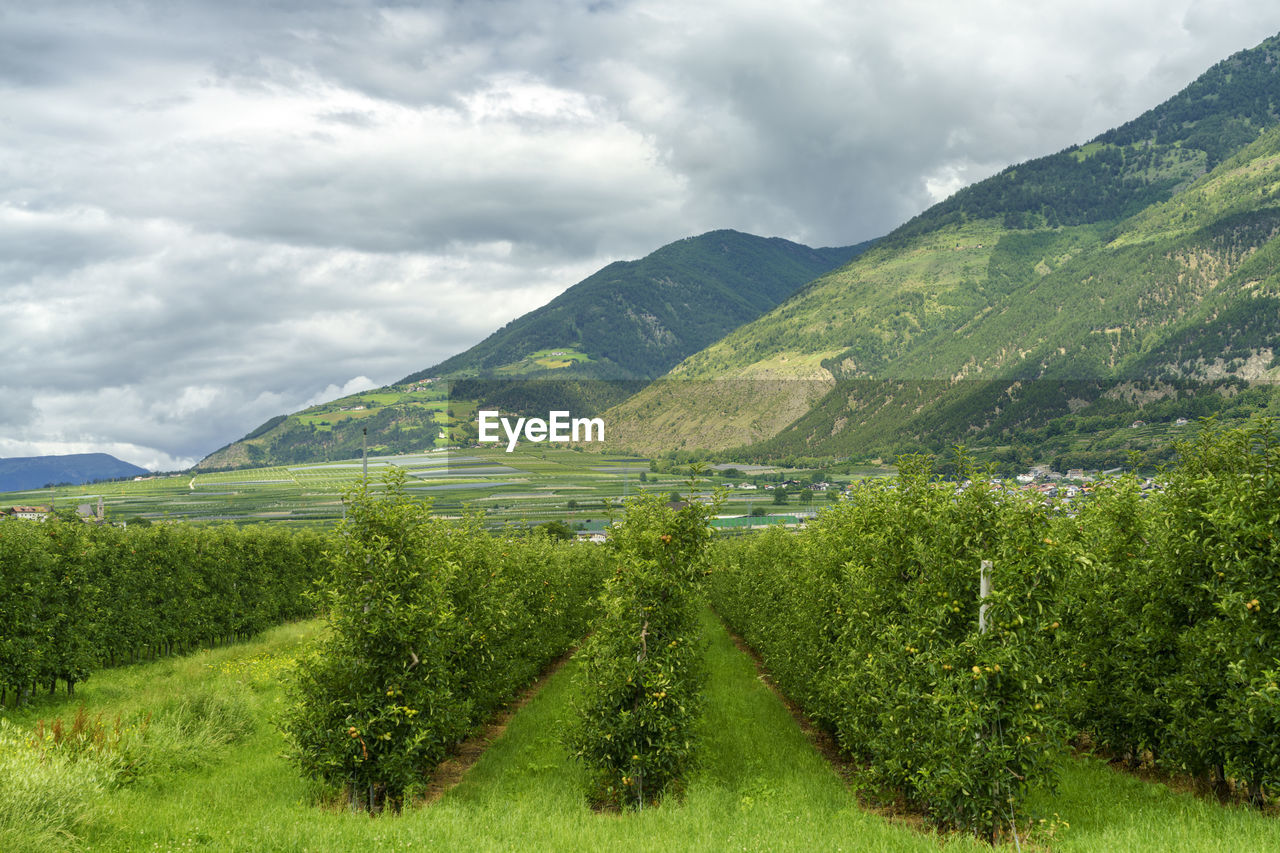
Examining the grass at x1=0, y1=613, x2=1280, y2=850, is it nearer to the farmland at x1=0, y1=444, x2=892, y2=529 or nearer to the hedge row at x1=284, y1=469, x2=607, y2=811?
the hedge row at x1=284, y1=469, x2=607, y2=811

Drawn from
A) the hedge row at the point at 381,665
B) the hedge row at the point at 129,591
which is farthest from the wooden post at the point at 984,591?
the hedge row at the point at 129,591

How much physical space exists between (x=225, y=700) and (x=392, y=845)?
45.4 feet

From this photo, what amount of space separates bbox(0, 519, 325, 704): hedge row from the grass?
12.4 ft

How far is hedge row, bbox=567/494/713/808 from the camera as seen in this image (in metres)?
15.2

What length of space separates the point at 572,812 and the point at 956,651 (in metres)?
7.88

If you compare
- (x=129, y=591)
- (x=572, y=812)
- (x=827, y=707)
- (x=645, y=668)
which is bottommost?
(x=572, y=812)

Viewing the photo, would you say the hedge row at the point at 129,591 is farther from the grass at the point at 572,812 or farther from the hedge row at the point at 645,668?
the hedge row at the point at 645,668

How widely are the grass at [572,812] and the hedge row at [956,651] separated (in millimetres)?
841

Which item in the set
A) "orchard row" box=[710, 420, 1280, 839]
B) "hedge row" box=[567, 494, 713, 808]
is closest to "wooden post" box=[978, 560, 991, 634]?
"orchard row" box=[710, 420, 1280, 839]

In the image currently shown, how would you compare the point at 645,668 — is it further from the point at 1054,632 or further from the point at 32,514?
the point at 32,514

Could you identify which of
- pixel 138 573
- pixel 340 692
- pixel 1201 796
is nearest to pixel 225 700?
pixel 340 692

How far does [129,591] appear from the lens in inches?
1332

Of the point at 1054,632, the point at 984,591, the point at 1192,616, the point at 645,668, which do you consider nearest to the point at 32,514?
the point at 645,668

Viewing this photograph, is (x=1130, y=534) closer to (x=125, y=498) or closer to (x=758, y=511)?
(x=758, y=511)
